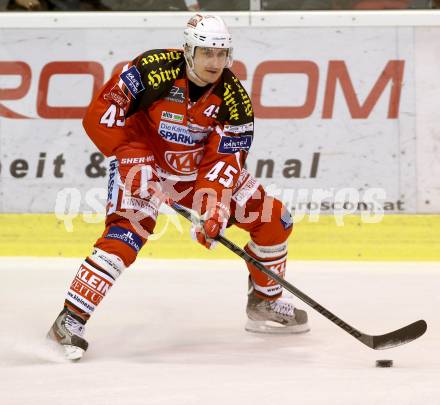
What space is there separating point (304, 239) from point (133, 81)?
7.31 feet

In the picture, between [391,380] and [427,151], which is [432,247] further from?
[391,380]

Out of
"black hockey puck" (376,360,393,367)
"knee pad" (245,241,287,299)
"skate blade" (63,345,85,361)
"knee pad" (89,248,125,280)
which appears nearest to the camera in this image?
"black hockey puck" (376,360,393,367)

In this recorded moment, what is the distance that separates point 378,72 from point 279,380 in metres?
3.08

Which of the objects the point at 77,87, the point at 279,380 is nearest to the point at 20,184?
the point at 77,87

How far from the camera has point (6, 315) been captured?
16.0 feet

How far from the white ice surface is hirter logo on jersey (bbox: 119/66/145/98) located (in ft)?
3.19

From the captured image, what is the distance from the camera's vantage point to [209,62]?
4.18 metres

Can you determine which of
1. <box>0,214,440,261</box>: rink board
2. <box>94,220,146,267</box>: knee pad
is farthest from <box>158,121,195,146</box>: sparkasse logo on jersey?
<box>0,214,440,261</box>: rink board

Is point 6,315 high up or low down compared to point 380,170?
down

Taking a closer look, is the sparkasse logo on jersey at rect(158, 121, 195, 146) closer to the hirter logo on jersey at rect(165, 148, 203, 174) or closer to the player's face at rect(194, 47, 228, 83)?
the hirter logo on jersey at rect(165, 148, 203, 174)

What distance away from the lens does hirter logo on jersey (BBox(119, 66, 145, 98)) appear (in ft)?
13.9

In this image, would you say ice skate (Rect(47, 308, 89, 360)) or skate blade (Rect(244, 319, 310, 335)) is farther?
skate blade (Rect(244, 319, 310, 335))

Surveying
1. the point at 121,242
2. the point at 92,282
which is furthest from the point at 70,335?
the point at 121,242

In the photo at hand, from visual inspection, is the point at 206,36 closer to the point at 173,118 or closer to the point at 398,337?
the point at 173,118
